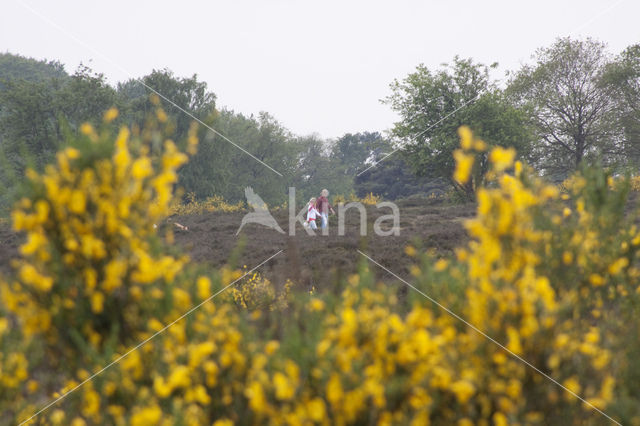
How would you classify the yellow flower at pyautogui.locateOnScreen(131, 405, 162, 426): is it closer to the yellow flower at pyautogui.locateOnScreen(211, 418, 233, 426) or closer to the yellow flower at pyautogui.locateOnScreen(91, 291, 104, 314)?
the yellow flower at pyautogui.locateOnScreen(211, 418, 233, 426)

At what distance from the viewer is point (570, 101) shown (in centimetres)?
2483

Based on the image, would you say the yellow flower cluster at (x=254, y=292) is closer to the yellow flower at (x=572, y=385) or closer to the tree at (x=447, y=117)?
the yellow flower at (x=572, y=385)

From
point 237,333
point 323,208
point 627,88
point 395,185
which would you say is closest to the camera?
point 237,333

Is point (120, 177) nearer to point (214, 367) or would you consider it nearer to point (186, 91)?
point (214, 367)

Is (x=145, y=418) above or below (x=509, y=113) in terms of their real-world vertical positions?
below

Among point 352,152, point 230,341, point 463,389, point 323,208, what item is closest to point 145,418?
point 230,341

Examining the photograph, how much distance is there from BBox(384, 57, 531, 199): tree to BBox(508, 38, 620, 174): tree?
4.07 meters

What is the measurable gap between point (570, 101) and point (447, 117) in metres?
9.27

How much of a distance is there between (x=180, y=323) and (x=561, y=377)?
6.99 ft

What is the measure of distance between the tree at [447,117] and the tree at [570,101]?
4.07 meters

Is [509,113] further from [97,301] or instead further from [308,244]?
[97,301]

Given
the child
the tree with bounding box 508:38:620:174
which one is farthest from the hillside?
the tree with bounding box 508:38:620:174

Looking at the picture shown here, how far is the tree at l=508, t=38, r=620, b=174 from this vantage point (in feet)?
80.3

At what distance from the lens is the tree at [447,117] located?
68.2 feet
